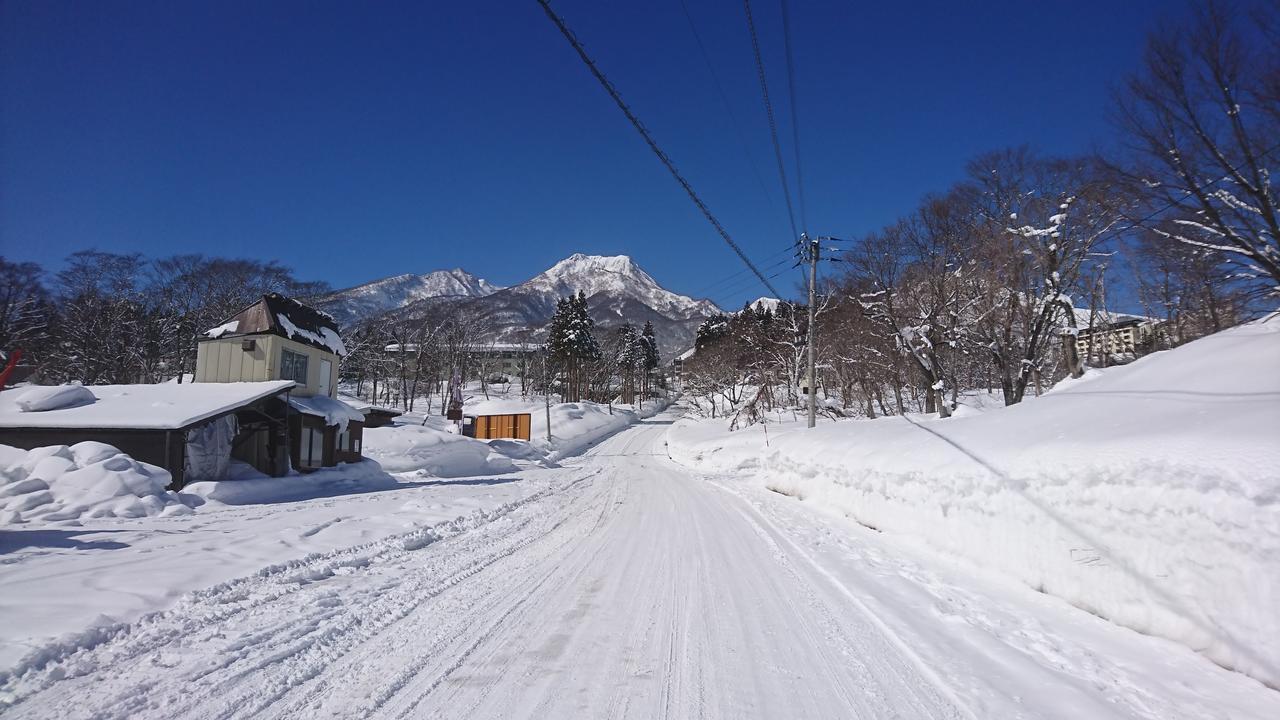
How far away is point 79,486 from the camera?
11820 mm

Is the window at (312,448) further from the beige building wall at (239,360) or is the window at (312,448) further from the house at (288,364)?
the beige building wall at (239,360)

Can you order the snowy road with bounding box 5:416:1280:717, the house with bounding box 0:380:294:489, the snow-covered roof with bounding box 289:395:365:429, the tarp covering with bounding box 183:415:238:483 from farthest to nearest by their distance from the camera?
1. the snow-covered roof with bounding box 289:395:365:429
2. the tarp covering with bounding box 183:415:238:483
3. the house with bounding box 0:380:294:489
4. the snowy road with bounding box 5:416:1280:717

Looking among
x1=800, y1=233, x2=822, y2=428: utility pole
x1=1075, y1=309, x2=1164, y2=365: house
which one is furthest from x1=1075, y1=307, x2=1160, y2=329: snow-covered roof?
x1=800, y1=233, x2=822, y2=428: utility pole

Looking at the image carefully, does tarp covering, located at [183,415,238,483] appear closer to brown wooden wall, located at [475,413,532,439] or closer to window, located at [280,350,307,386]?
window, located at [280,350,307,386]

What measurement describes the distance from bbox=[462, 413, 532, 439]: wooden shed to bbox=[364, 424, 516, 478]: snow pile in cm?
1395

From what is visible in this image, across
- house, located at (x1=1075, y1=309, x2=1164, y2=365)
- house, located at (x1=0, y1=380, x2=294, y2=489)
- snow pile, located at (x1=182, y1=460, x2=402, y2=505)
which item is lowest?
snow pile, located at (x1=182, y1=460, x2=402, y2=505)

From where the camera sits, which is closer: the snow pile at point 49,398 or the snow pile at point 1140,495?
the snow pile at point 1140,495

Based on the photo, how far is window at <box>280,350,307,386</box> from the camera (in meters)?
21.9

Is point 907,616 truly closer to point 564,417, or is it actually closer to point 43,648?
point 43,648

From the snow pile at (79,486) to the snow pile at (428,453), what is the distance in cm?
1247

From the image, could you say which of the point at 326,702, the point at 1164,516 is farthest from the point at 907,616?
the point at 326,702

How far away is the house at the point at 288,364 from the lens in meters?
21.2

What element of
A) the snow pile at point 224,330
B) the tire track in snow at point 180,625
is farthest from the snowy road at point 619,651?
the snow pile at point 224,330

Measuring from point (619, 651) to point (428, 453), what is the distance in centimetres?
2414
